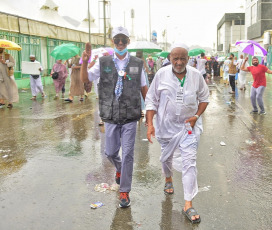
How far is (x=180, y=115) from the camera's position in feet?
13.0

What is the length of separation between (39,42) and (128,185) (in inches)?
Answer: 864

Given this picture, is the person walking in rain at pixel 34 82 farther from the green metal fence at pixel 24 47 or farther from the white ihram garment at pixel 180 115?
the white ihram garment at pixel 180 115

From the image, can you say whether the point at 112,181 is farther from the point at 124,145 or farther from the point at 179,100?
the point at 179,100

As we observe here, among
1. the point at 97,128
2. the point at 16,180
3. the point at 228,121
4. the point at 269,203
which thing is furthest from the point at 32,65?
the point at 269,203

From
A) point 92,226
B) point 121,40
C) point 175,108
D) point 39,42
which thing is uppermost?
point 39,42

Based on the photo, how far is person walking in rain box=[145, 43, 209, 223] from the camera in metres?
3.88

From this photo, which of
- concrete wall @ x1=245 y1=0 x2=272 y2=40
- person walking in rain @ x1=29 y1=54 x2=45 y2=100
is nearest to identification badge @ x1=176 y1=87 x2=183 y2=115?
person walking in rain @ x1=29 y1=54 x2=45 y2=100

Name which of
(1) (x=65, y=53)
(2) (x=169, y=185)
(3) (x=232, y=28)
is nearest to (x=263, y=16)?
(3) (x=232, y=28)

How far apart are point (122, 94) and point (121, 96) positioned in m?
0.03

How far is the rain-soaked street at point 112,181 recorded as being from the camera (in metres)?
3.76

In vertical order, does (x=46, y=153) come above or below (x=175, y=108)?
below

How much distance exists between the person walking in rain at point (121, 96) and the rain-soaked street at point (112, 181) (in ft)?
1.43

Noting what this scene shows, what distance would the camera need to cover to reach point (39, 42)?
2444 centimetres

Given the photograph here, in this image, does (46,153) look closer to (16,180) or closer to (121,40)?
(16,180)
